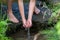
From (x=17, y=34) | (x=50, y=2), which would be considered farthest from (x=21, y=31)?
(x=50, y=2)

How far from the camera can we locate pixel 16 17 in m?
3.58

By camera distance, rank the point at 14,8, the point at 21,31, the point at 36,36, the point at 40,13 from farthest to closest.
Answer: the point at 14,8
the point at 40,13
the point at 21,31
the point at 36,36

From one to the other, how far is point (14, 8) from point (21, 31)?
0.77 m

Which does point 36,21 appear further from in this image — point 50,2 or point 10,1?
point 50,2

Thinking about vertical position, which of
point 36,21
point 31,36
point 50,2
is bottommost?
point 31,36

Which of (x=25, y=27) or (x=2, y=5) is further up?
(x=2, y=5)

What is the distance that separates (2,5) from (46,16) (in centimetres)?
95

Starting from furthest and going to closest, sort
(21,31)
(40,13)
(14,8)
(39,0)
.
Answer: (39,0) < (14,8) < (40,13) < (21,31)

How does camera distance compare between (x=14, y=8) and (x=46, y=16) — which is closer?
Result: (x=46, y=16)

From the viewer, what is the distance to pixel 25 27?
10.5 feet

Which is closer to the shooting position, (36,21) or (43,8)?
(36,21)

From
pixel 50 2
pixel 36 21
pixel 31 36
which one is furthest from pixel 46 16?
pixel 50 2

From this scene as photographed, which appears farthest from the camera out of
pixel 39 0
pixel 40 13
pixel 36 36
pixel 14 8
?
pixel 39 0

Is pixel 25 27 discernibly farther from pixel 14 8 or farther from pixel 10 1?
pixel 14 8
